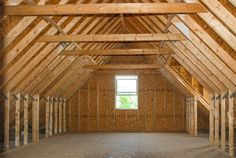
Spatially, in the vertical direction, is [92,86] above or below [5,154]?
above

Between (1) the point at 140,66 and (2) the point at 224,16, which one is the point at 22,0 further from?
(1) the point at 140,66

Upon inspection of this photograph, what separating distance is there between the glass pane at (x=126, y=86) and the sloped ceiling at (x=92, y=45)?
Answer: 166 inches

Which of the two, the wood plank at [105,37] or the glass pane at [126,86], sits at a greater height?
the wood plank at [105,37]

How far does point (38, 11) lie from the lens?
6.13 m

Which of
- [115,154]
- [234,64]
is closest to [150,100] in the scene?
[115,154]

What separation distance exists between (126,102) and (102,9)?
973 centimetres

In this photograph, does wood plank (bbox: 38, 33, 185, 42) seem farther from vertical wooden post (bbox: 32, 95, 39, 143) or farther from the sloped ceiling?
vertical wooden post (bbox: 32, 95, 39, 143)

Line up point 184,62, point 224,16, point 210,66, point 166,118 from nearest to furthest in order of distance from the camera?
point 224,16, point 210,66, point 184,62, point 166,118

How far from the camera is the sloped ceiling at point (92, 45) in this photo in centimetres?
620

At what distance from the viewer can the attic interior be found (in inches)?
245

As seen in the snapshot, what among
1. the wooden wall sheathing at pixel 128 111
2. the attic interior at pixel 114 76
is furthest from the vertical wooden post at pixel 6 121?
the wooden wall sheathing at pixel 128 111

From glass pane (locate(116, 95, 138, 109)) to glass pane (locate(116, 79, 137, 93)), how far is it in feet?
1.03

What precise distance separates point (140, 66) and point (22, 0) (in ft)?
23.7

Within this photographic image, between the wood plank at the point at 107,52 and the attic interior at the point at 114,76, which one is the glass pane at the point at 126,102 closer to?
the attic interior at the point at 114,76
